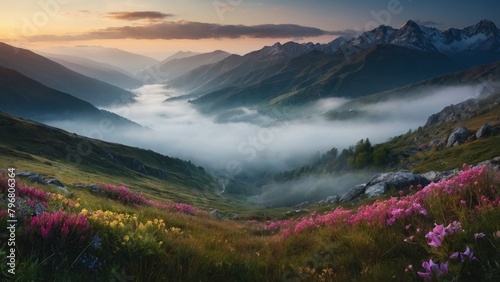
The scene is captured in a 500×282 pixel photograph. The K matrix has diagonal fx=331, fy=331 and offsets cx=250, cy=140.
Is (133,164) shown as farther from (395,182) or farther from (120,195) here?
(120,195)

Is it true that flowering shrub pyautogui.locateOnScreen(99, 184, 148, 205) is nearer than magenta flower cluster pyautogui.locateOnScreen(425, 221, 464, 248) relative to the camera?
No

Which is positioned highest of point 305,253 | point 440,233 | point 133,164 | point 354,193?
point 440,233

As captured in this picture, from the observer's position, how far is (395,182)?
2016 inches

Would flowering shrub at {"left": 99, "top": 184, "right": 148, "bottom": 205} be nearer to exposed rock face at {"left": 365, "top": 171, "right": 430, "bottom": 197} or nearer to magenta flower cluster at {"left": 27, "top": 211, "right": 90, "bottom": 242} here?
magenta flower cluster at {"left": 27, "top": 211, "right": 90, "bottom": 242}

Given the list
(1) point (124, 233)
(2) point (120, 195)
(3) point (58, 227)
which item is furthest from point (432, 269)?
(2) point (120, 195)

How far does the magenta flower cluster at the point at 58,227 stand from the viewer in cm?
469

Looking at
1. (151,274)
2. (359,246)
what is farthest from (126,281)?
(359,246)

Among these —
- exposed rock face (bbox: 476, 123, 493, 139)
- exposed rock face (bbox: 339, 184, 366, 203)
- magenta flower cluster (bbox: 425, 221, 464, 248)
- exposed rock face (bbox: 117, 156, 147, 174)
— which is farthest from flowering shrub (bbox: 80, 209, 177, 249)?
exposed rock face (bbox: 117, 156, 147, 174)

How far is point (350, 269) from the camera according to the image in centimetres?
534

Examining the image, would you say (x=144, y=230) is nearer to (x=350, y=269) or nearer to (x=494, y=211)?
(x=350, y=269)

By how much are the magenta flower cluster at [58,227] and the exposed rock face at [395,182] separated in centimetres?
4720

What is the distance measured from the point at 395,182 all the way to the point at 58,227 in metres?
53.1

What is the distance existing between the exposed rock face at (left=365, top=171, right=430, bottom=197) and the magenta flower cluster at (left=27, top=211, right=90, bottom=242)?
47200 mm

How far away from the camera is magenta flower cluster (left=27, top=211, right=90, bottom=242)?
15.4 feet
